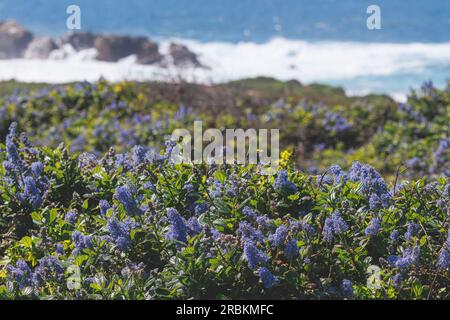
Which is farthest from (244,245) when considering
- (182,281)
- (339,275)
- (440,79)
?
(440,79)

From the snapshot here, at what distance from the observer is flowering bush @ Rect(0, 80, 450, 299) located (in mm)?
2719

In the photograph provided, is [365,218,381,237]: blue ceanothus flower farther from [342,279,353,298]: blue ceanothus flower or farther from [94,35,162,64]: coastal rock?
[94,35,162,64]: coastal rock

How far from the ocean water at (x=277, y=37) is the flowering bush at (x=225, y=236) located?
22365mm

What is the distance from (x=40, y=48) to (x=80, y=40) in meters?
2.26

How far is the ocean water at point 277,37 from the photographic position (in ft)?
110

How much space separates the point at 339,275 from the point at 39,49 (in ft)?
123

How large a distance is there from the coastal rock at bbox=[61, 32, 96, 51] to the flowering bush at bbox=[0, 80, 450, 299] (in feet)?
118

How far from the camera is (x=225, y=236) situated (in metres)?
2.77

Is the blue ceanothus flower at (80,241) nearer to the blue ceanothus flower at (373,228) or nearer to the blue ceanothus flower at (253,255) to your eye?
the blue ceanothus flower at (253,255)

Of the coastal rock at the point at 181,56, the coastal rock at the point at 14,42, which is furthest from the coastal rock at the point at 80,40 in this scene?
the coastal rock at the point at 181,56

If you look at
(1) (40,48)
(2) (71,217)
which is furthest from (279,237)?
(1) (40,48)

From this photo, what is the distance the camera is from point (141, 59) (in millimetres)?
35125
